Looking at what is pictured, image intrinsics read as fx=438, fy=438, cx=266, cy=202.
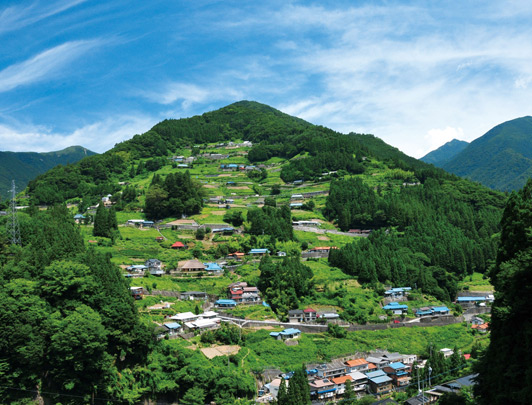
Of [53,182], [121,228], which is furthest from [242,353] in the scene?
[53,182]

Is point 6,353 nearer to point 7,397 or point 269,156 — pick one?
point 7,397

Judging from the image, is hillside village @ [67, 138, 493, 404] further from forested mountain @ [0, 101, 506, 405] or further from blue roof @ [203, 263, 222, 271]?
forested mountain @ [0, 101, 506, 405]

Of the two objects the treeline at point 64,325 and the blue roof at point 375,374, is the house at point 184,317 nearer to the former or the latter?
the treeline at point 64,325

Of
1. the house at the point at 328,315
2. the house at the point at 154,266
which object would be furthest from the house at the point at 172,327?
the house at the point at 328,315

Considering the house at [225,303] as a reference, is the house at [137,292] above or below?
above

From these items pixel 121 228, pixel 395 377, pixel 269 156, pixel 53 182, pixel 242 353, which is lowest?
pixel 395 377

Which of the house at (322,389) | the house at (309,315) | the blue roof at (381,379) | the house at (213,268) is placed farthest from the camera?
the house at (213,268)

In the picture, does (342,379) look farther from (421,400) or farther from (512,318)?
(512,318)
